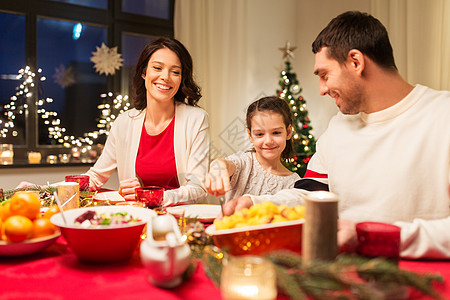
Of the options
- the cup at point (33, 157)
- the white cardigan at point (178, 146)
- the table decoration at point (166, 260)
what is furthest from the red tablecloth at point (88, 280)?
the cup at point (33, 157)

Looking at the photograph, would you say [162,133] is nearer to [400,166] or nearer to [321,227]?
[400,166]

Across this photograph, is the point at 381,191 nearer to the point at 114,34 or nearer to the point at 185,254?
the point at 185,254

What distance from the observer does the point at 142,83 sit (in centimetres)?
253

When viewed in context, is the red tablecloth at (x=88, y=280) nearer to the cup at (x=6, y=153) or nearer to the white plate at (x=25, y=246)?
the white plate at (x=25, y=246)

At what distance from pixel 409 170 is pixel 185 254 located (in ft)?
2.70

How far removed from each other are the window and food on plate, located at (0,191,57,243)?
3240 mm

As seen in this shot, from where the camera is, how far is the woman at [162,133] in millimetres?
2314

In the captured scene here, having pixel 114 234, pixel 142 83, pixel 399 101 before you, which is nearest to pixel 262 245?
pixel 114 234

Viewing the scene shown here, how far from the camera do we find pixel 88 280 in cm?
81

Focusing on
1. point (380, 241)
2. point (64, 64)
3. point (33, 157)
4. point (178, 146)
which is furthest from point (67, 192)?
point (64, 64)

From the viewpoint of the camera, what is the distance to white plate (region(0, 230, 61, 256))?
0.90 metres

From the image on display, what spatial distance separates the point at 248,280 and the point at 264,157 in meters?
1.56

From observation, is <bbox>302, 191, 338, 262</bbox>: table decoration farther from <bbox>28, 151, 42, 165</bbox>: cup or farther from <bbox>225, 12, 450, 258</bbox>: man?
<bbox>28, 151, 42, 165</bbox>: cup

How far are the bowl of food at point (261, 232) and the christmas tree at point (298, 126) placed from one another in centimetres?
338
